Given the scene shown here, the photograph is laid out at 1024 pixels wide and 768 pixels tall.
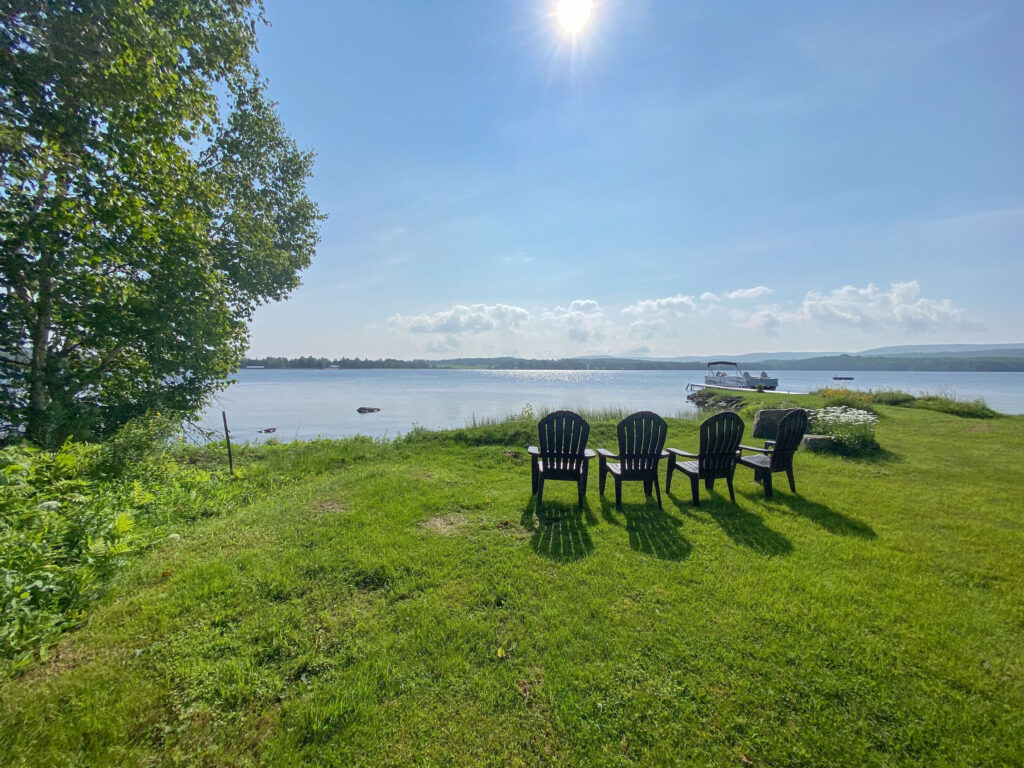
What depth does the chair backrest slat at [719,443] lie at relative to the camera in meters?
4.89

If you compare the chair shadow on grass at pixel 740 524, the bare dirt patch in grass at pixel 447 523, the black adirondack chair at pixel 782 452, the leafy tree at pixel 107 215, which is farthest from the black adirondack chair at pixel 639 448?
the leafy tree at pixel 107 215

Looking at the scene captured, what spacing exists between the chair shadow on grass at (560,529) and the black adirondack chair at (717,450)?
1.45 m

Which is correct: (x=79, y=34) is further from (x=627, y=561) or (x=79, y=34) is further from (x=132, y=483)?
(x=627, y=561)

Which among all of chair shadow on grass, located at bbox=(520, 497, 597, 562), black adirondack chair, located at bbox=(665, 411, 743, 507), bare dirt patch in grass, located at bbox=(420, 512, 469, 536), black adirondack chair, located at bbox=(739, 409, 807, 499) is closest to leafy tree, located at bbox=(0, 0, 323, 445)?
bare dirt patch in grass, located at bbox=(420, 512, 469, 536)

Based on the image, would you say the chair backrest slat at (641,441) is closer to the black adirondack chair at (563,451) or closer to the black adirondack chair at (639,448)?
the black adirondack chair at (639,448)

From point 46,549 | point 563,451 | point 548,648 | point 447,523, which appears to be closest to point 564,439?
point 563,451

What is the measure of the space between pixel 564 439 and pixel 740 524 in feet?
7.28

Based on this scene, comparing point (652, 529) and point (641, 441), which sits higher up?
point (641, 441)

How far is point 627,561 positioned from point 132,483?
578 cm

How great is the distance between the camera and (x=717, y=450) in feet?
16.4

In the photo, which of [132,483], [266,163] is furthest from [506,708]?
[266,163]

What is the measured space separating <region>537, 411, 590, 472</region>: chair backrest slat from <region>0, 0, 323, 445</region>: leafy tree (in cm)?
624

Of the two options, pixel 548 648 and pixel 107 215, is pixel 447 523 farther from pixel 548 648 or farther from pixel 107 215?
pixel 107 215

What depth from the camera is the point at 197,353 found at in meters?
7.40
